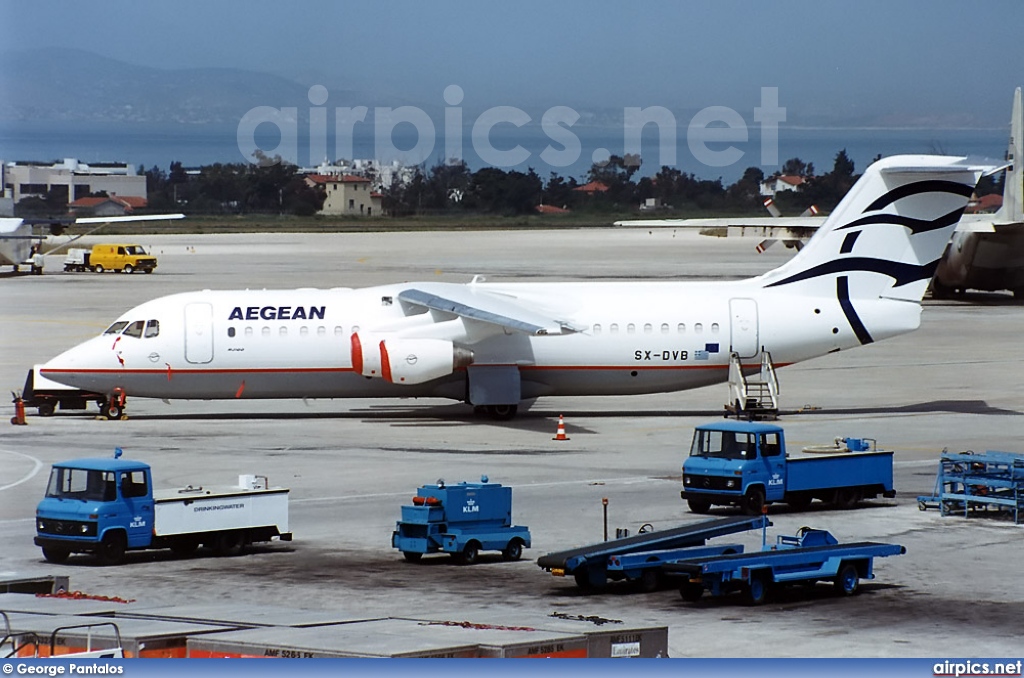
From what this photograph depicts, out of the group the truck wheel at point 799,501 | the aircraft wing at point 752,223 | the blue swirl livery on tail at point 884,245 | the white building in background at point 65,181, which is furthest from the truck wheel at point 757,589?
the white building in background at point 65,181

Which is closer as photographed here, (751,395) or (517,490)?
(517,490)

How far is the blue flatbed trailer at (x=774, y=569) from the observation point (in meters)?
22.1

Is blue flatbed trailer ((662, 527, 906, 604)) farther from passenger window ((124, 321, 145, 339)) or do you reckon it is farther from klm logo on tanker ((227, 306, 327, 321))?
passenger window ((124, 321, 145, 339))

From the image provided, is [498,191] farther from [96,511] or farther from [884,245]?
[96,511]

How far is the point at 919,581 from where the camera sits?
932 inches

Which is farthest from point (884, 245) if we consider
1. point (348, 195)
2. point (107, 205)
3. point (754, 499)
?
point (107, 205)

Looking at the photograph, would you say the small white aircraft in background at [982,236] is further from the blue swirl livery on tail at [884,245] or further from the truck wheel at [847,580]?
the truck wheel at [847,580]

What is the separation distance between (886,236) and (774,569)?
22.6 m

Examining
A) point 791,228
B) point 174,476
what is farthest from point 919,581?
point 791,228

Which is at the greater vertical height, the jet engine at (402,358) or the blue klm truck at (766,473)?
the jet engine at (402,358)

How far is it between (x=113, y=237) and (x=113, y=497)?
4447 inches

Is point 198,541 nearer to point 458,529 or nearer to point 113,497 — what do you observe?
point 113,497

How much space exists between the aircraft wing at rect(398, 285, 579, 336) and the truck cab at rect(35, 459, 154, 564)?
1461 cm

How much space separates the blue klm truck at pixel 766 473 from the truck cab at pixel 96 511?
10070 mm
